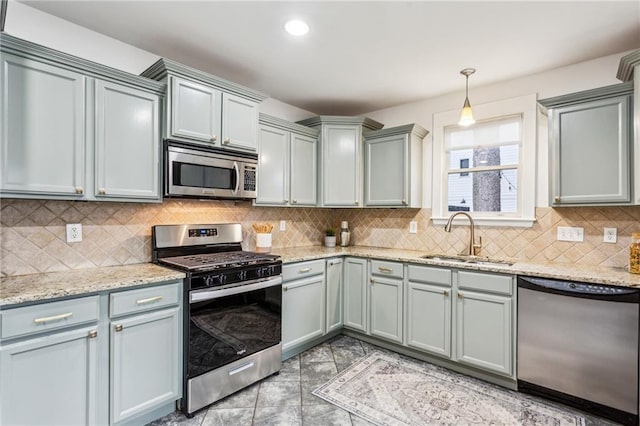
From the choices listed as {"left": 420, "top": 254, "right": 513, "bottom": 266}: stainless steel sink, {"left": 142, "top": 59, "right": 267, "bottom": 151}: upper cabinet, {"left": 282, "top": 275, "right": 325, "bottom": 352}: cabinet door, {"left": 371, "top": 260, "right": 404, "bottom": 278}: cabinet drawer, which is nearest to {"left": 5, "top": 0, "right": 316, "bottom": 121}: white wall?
{"left": 142, "top": 59, "right": 267, "bottom": 151}: upper cabinet

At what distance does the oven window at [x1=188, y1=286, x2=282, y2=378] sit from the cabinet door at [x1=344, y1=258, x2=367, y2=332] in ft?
3.02

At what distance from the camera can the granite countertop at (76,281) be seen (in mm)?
1580

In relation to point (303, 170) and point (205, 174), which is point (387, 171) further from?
point (205, 174)

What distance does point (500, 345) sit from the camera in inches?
97.6

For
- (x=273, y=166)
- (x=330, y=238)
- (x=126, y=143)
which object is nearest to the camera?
(x=126, y=143)

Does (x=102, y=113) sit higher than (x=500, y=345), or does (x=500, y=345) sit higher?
(x=102, y=113)

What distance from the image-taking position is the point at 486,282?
2.52 metres

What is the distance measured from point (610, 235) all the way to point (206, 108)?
3214mm

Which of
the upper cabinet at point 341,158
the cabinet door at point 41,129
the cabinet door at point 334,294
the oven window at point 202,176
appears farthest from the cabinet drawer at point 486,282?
the cabinet door at point 41,129

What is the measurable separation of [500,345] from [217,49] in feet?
10.0

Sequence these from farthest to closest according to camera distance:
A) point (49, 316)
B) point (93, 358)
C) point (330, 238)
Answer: point (330, 238), point (93, 358), point (49, 316)

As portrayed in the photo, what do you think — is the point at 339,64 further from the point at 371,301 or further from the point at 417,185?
the point at 371,301


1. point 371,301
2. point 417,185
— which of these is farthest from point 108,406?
point 417,185

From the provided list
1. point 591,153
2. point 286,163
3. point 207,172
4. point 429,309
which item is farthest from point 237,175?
point 591,153
